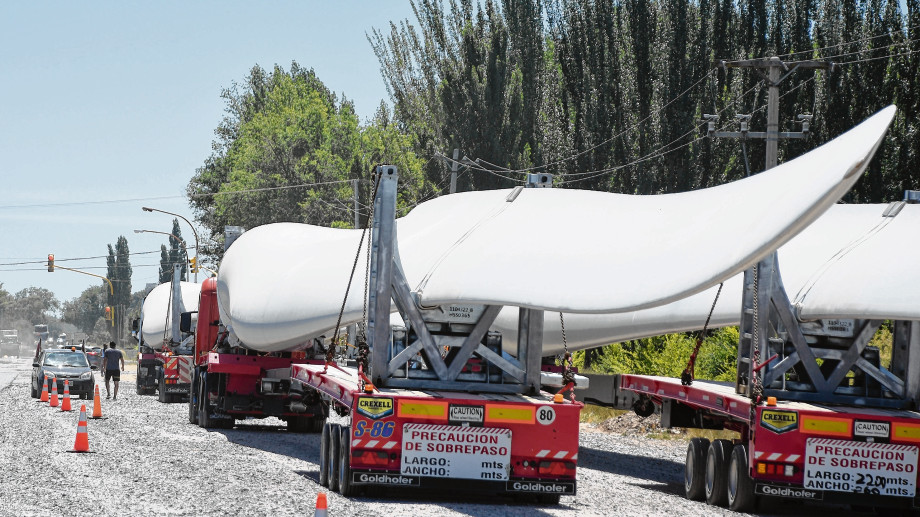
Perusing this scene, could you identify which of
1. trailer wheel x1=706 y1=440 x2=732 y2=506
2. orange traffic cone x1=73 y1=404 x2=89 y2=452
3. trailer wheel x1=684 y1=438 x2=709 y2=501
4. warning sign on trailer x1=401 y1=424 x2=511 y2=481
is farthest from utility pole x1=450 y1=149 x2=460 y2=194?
warning sign on trailer x1=401 y1=424 x2=511 y2=481

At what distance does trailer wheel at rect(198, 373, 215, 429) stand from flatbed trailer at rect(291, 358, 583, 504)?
12.0 metres

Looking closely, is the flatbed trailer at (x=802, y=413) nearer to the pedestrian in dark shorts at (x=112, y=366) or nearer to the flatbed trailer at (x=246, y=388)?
the flatbed trailer at (x=246, y=388)

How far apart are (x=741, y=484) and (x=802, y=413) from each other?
43.0 inches

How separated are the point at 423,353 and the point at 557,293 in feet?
8.59

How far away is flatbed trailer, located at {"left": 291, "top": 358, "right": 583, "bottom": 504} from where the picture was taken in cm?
1405

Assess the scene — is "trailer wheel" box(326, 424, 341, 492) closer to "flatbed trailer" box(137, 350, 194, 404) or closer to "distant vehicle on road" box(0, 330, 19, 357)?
"flatbed trailer" box(137, 350, 194, 404)

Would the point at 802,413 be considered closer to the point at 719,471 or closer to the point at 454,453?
Answer: the point at 719,471

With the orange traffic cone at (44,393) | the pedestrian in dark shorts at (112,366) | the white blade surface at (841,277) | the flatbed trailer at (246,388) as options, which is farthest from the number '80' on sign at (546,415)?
the pedestrian in dark shorts at (112,366)

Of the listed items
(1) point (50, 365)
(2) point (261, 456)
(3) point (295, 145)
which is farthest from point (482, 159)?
(2) point (261, 456)

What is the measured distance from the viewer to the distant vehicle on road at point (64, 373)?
37281 millimetres

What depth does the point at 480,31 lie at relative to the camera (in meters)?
58.8

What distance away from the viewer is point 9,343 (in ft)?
534

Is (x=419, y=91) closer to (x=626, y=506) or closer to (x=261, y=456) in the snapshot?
(x=261, y=456)

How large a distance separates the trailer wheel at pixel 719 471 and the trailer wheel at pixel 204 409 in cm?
1281
